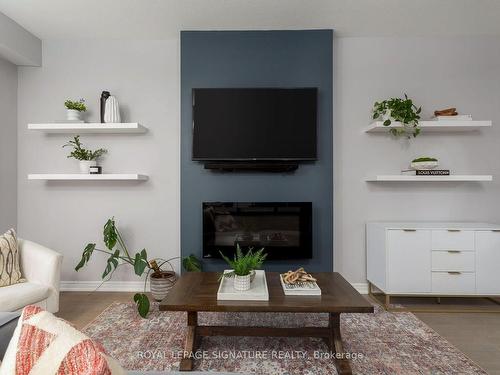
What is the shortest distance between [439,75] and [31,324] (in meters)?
3.96

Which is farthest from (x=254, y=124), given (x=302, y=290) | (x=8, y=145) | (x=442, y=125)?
(x=8, y=145)

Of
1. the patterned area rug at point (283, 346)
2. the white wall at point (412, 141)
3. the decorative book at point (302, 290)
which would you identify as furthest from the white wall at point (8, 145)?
the white wall at point (412, 141)

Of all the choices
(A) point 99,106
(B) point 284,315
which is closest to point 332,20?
(A) point 99,106

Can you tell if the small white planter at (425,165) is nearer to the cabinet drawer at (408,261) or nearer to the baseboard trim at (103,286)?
the cabinet drawer at (408,261)

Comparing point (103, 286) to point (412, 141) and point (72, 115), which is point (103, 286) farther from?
point (412, 141)

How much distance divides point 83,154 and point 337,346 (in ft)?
9.72

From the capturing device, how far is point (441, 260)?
2875mm

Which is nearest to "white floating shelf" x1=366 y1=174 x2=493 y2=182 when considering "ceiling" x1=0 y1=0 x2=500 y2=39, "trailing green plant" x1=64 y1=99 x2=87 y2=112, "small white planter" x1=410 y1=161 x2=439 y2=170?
"small white planter" x1=410 y1=161 x2=439 y2=170

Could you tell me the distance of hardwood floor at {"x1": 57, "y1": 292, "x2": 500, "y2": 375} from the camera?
2133mm

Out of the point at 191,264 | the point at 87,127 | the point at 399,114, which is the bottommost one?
the point at 191,264

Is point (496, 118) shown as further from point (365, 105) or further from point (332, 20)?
point (332, 20)

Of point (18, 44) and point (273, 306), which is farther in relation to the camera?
point (18, 44)

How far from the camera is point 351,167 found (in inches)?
132

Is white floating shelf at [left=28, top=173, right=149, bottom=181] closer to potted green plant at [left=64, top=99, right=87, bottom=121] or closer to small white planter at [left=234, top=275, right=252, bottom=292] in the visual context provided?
potted green plant at [left=64, top=99, right=87, bottom=121]
